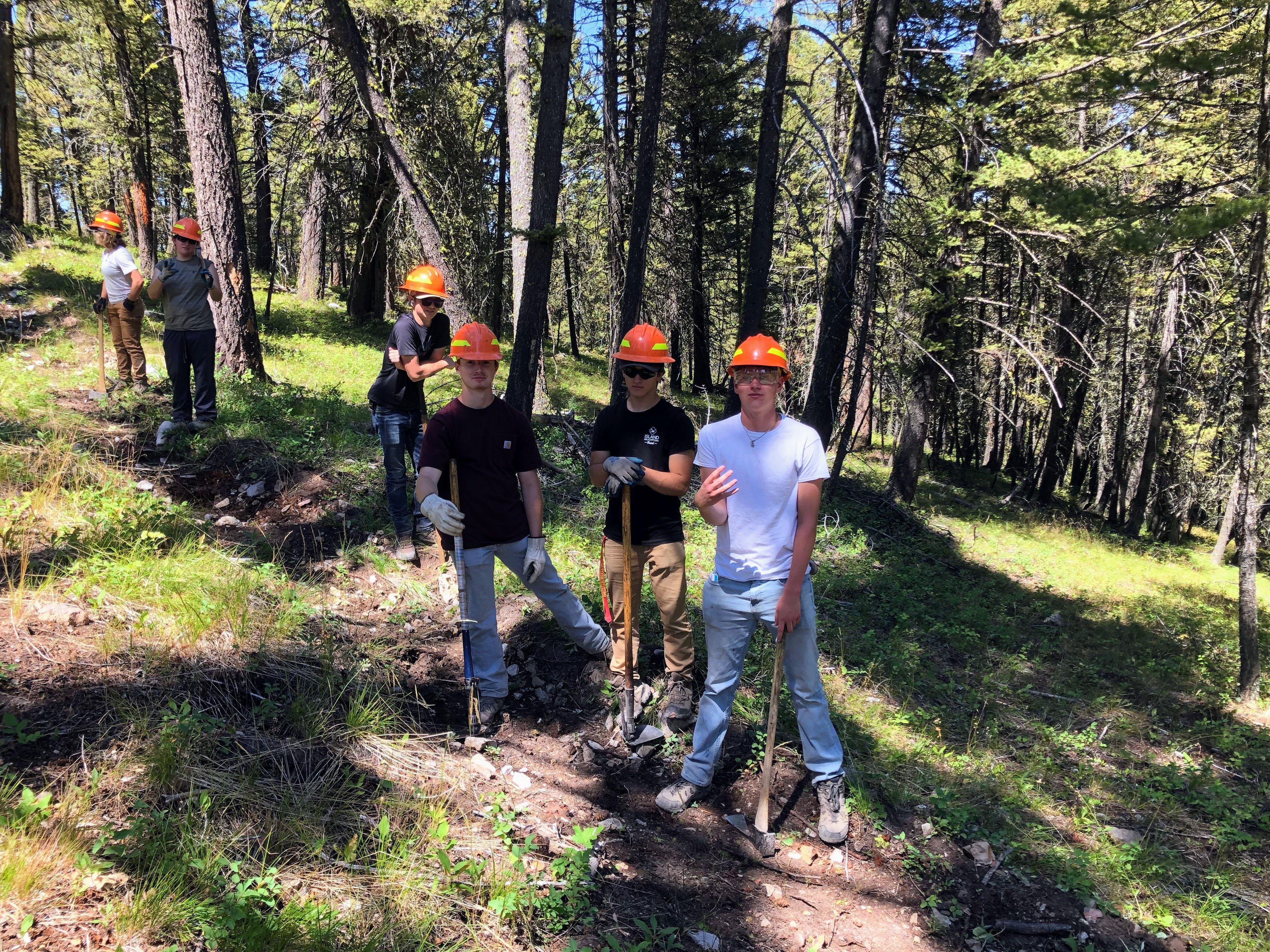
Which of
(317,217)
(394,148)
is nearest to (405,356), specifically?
(394,148)

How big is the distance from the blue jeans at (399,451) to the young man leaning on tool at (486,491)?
5.25ft

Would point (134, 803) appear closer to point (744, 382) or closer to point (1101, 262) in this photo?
point (744, 382)

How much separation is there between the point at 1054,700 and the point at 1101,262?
951 centimetres

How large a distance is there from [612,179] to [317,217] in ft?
29.8

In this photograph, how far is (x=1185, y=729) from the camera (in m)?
6.38

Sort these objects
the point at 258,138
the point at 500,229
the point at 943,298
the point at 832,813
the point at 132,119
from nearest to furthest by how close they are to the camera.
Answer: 1. the point at 832,813
2. the point at 500,229
3. the point at 943,298
4. the point at 258,138
5. the point at 132,119

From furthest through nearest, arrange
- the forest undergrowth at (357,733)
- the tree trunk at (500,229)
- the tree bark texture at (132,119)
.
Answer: the tree bark texture at (132,119), the tree trunk at (500,229), the forest undergrowth at (357,733)

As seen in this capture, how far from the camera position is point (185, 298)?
21.4ft

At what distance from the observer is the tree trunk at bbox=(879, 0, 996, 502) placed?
9.72 m

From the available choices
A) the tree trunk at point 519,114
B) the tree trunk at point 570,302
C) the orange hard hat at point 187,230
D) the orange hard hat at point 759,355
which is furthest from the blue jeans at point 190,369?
the tree trunk at point 570,302

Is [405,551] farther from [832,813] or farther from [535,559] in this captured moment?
[832,813]

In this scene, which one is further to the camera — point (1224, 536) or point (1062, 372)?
point (1062, 372)

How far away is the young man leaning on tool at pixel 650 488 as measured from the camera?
3.90 meters

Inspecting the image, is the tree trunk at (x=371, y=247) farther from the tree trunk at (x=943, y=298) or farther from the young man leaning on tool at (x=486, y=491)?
the young man leaning on tool at (x=486, y=491)
